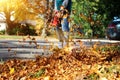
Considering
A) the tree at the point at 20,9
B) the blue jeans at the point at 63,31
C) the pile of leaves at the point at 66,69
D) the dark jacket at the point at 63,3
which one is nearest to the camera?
the pile of leaves at the point at 66,69

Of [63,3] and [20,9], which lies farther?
[20,9]

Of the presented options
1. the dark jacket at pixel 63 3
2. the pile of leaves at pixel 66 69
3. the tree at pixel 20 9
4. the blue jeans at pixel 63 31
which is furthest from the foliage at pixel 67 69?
the tree at pixel 20 9

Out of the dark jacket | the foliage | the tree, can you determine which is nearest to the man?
the dark jacket

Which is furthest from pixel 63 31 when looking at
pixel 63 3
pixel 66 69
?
pixel 66 69

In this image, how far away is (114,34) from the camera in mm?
22688

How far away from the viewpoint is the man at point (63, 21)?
962 centimetres

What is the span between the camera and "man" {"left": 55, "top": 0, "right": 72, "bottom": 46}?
31.6 ft

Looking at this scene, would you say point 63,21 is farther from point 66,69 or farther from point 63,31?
point 66,69

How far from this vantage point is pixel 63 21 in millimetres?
9992

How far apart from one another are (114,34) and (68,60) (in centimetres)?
1532

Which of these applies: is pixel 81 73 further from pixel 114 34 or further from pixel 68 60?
pixel 114 34

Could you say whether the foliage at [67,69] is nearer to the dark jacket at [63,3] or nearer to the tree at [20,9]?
the dark jacket at [63,3]

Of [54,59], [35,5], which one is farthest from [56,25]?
[35,5]

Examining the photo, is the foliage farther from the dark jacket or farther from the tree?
the tree
